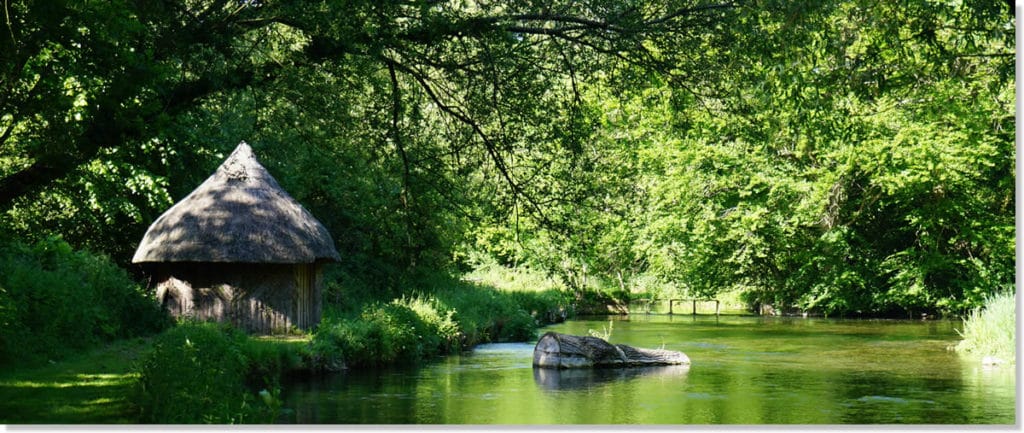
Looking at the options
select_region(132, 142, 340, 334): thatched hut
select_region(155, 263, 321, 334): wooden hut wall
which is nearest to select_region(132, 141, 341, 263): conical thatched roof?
select_region(132, 142, 340, 334): thatched hut

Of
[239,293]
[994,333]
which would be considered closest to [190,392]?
[239,293]

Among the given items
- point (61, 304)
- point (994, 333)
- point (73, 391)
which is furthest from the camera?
point (994, 333)

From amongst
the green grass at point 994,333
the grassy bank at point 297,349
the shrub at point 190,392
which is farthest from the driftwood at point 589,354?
the shrub at point 190,392

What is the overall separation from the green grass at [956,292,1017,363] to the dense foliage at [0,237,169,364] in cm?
1014

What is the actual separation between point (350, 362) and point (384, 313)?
4.12 feet

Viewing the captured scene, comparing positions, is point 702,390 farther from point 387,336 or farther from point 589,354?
point 387,336

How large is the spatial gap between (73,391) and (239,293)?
17.7 ft

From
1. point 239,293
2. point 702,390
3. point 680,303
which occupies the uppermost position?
point 239,293

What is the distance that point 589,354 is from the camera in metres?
13.8

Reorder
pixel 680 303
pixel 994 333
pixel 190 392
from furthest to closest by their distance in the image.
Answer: pixel 680 303 < pixel 994 333 < pixel 190 392

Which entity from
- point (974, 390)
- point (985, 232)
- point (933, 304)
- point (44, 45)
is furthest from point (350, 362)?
point (933, 304)

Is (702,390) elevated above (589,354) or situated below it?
below

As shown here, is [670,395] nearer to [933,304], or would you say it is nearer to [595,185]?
[595,185]

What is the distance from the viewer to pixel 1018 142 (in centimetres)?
730
